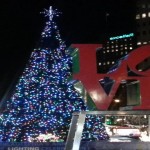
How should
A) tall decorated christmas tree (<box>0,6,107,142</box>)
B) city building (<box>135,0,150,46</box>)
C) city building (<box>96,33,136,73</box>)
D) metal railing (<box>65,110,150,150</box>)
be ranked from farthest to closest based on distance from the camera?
city building (<box>96,33,136,73</box>)
city building (<box>135,0,150,46</box>)
tall decorated christmas tree (<box>0,6,107,142</box>)
metal railing (<box>65,110,150,150</box>)

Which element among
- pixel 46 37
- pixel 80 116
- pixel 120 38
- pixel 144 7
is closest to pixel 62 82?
pixel 46 37

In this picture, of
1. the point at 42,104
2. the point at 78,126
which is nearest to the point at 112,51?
the point at 42,104

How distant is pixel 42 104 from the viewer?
826 inches

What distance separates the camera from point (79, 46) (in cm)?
1216

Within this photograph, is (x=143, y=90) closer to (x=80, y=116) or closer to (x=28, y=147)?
(x=28, y=147)

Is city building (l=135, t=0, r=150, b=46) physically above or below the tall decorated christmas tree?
above

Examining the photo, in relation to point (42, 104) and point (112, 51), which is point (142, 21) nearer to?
point (112, 51)

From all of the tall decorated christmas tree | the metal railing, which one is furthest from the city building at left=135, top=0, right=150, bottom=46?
the metal railing

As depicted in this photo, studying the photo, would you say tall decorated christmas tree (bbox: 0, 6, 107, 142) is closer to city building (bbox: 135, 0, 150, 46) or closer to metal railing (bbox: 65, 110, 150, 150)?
metal railing (bbox: 65, 110, 150, 150)

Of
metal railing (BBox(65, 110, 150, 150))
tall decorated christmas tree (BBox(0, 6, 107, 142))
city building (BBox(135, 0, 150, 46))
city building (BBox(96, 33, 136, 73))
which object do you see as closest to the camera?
metal railing (BBox(65, 110, 150, 150))

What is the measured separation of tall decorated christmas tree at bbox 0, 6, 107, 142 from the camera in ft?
68.8

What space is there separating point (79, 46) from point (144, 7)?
87657 mm

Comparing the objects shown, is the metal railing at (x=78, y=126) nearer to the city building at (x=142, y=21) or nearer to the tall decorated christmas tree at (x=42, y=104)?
the tall decorated christmas tree at (x=42, y=104)

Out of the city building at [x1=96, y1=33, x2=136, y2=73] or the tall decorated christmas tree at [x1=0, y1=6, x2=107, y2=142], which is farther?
the city building at [x1=96, y1=33, x2=136, y2=73]
